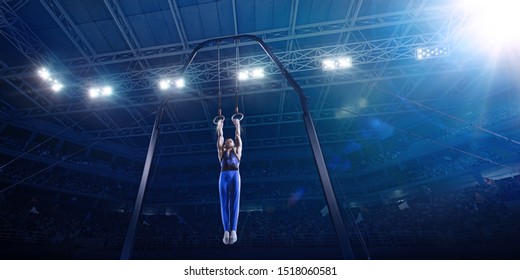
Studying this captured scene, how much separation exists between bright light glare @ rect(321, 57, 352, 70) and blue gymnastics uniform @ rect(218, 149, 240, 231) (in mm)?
7946

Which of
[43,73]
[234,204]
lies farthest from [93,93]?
[234,204]

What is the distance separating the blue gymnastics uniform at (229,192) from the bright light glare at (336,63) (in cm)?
795

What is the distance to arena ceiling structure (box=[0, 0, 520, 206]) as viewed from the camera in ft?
30.0

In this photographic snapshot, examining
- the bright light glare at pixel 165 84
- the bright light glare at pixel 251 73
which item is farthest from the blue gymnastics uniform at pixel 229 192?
the bright light glare at pixel 165 84

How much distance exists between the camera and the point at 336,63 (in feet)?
33.5

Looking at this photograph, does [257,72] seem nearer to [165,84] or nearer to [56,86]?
[165,84]

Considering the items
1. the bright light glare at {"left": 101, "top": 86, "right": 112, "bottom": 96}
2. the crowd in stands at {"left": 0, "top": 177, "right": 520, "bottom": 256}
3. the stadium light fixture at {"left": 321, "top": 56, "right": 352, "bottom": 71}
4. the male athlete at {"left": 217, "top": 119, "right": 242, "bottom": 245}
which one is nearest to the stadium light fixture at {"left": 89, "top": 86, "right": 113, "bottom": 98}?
the bright light glare at {"left": 101, "top": 86, "right": 112, "bottom": 96}

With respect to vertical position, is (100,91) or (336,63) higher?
(100,91)

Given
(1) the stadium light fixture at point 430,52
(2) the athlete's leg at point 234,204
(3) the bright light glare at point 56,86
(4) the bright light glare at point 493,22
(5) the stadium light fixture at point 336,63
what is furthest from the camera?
(3) the bright light glare at point 56,86

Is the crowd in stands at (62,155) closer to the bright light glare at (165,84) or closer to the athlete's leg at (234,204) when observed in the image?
the bright light glare at (165,84)

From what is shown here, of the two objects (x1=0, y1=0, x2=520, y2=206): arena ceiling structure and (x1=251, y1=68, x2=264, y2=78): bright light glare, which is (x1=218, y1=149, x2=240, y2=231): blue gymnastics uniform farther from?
(x1=251, y1=68, x2=264, y2=78): bright light glare

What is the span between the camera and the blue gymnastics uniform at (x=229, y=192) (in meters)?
Answer: 3.77

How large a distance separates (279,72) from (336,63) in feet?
9.21

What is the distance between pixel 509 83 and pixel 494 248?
40.1 ft
